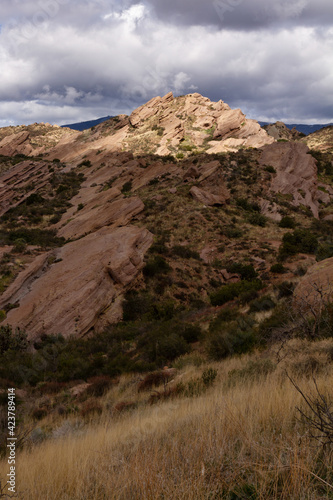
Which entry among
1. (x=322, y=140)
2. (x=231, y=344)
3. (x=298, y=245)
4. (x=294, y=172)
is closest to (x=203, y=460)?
(x=231, y=344)

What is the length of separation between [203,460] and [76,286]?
13.0m

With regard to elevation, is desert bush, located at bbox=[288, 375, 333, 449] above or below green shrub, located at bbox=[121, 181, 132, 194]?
below

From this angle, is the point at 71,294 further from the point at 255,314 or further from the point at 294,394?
the point at 294,394

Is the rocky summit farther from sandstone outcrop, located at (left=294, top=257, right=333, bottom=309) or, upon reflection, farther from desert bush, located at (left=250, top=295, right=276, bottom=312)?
sandstone outcrop, located at (left=294, top=257, right=333, bottom=309)

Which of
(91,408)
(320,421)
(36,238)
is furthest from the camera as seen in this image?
(36,238)

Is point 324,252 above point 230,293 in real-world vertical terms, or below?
above

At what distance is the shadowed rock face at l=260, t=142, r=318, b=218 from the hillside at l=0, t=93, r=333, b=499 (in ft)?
0.68

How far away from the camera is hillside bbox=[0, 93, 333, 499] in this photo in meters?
2.72

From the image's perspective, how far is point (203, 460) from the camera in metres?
2.56

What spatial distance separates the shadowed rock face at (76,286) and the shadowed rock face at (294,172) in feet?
77.5

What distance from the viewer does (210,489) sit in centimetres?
223

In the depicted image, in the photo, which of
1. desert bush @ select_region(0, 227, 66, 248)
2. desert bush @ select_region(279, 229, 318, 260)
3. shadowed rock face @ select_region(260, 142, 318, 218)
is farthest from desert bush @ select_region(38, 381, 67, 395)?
shadowed rock face @ select_region(260, 142, 318, 218)

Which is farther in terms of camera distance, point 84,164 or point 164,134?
point 164,134

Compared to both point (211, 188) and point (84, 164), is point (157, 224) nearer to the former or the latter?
point (211, 188)
